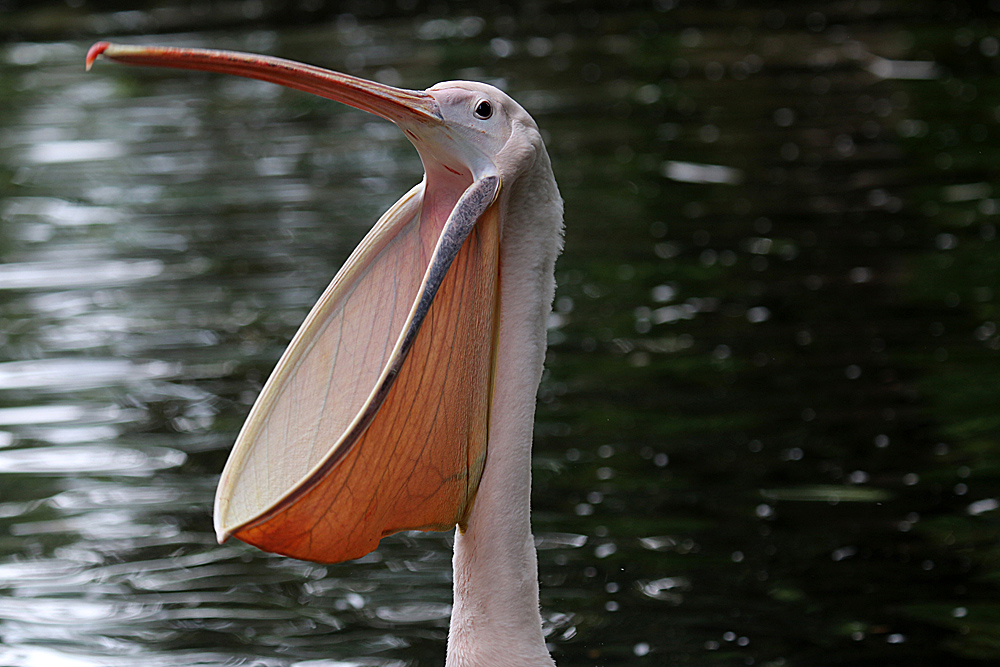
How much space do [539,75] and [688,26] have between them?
10.0 feet

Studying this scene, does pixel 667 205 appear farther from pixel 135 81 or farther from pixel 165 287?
pixel 135 81

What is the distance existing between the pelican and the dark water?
45.7 inches

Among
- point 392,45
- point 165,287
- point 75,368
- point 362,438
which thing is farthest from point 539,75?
point 362,438

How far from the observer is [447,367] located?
2336 millimetres

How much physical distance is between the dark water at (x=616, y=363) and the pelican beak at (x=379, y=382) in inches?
49.1

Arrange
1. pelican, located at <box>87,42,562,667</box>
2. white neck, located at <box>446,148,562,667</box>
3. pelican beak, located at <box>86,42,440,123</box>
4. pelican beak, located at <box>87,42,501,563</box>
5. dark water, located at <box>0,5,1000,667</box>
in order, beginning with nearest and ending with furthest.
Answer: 1. pelican beak, located at <box>86,42,440,123</box>
2. pelican beak, located at <box>87,42,501,563</box>
3. pelican, located at <box>87,42,562,667</box>
4. white neck, located at <box>446,148,562,667</box>
5. dark water, located at <box>0,5,1000,667</box>

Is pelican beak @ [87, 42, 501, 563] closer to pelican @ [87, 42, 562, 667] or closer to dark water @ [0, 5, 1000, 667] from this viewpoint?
pelican @ [87, 42, 562, 667]

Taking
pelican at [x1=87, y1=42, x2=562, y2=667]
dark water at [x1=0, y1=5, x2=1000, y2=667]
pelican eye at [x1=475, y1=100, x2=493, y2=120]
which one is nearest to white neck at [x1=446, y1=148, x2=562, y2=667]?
pelican at [x1=87, y1=42, x2=562, y2=667]

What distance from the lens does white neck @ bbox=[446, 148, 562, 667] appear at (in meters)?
2.44

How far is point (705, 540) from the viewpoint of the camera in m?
4.18

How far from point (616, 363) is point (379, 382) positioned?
11.7 ft

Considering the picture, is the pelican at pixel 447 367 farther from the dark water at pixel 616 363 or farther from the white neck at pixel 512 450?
the dark water at pixel 616 363

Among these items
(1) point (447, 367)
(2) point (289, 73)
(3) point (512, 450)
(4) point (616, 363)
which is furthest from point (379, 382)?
(4) point (616, 363)

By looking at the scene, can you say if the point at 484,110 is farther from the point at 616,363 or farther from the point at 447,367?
the point at 616,363
